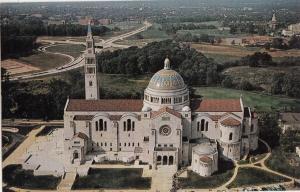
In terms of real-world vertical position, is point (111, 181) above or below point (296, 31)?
below

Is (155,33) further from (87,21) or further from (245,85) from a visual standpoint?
(245,85)

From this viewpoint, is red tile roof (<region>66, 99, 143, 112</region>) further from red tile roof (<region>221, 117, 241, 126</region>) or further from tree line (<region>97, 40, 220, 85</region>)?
tree line (<region>97, 40, 220, 85</region>)

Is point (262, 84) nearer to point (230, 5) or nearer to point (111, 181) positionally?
point (230, 5)

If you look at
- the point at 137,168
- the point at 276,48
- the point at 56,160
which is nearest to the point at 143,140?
the point at 137,168

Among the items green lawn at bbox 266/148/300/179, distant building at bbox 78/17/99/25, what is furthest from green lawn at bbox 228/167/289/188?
distant building at bbox 78/17/99/25

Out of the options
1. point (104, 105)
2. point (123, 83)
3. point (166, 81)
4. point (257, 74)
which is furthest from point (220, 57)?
point (104, 105)

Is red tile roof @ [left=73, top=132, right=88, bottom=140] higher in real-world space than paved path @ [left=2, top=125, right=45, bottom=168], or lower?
higher

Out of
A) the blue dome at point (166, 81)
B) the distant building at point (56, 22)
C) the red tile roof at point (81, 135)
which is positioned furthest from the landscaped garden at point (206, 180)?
the distant building at point (56, 22)

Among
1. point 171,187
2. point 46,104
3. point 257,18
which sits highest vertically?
point 257,18
